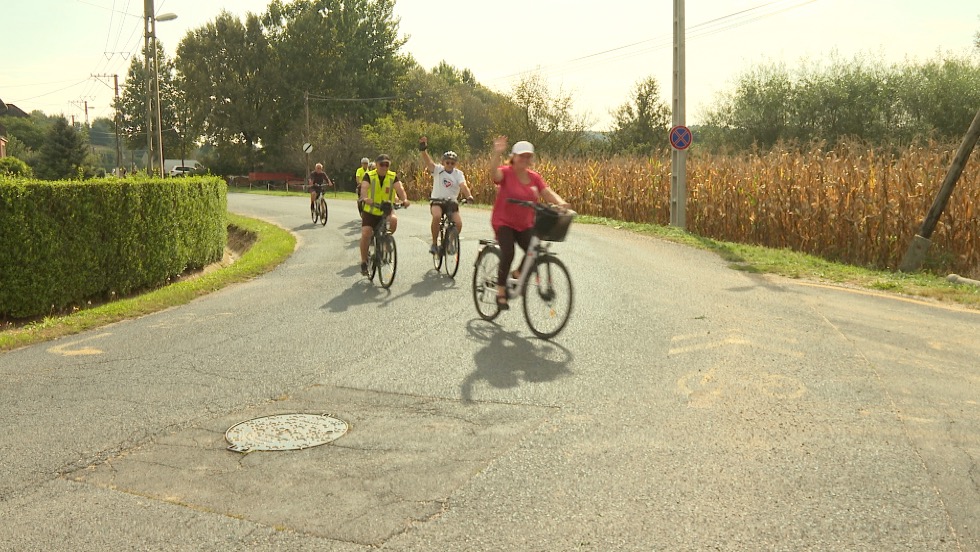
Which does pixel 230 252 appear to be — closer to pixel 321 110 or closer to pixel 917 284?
pixel 917 284

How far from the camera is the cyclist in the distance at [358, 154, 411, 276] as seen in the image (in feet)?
40.6

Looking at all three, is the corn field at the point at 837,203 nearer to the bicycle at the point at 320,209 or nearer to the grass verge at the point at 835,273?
the grass verge at the point at 835,273

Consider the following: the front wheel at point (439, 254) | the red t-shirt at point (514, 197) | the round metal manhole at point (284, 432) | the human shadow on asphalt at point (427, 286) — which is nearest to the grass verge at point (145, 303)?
the human shadow on asphalt at point (427, 286)

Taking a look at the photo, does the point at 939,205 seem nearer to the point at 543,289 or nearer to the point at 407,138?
the point at 543,289

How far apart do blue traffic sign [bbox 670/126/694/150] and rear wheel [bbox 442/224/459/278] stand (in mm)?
9746

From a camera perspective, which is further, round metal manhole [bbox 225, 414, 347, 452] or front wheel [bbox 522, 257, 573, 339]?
front wheel [bbox 522, 257, 573, 339]

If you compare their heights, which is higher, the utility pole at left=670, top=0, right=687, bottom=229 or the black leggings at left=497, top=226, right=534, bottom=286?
the utility pole at left=670, top=0, right=687, bottom=229

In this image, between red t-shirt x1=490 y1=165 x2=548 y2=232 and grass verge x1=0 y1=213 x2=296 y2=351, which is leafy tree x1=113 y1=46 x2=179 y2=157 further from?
red t-shirt x1=490 y1=165 x2=548 y2=232

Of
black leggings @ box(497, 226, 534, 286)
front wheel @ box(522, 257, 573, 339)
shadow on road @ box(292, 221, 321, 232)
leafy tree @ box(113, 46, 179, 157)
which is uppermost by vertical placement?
leafy tree @ box(113, 46, 179, 157)

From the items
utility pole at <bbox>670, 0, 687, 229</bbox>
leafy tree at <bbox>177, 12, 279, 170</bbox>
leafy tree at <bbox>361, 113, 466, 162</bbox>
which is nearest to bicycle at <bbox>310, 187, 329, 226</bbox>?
utility pole at <bbox>670, 0, 687, 229</bbox>

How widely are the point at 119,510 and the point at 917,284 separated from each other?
38.9 feet

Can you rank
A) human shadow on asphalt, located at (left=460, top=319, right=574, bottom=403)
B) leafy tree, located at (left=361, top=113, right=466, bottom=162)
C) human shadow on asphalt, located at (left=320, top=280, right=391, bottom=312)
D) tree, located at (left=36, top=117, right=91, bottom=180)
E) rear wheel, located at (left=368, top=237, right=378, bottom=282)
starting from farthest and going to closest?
tree, located at (left=36, top=117, right=91, bottom=180), leafy tree, located at (left=361, top=113, right=466, bottom=162), rear wheel, located at (left=368, top=237, right=378, bottom=282), human shadow on asphalt, located at (left=320, top=280, right=391, bottom=312), human shadow on asphalt, located at (left=460, top=319, right=574, bottom=403)

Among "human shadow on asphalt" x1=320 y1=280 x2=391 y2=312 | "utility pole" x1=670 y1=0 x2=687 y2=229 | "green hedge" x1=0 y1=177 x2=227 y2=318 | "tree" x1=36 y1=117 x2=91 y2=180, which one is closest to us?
"human shadow on asphalt" x1=320 y1=280 x2=391 y2=312

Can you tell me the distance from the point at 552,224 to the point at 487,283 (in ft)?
4.75
